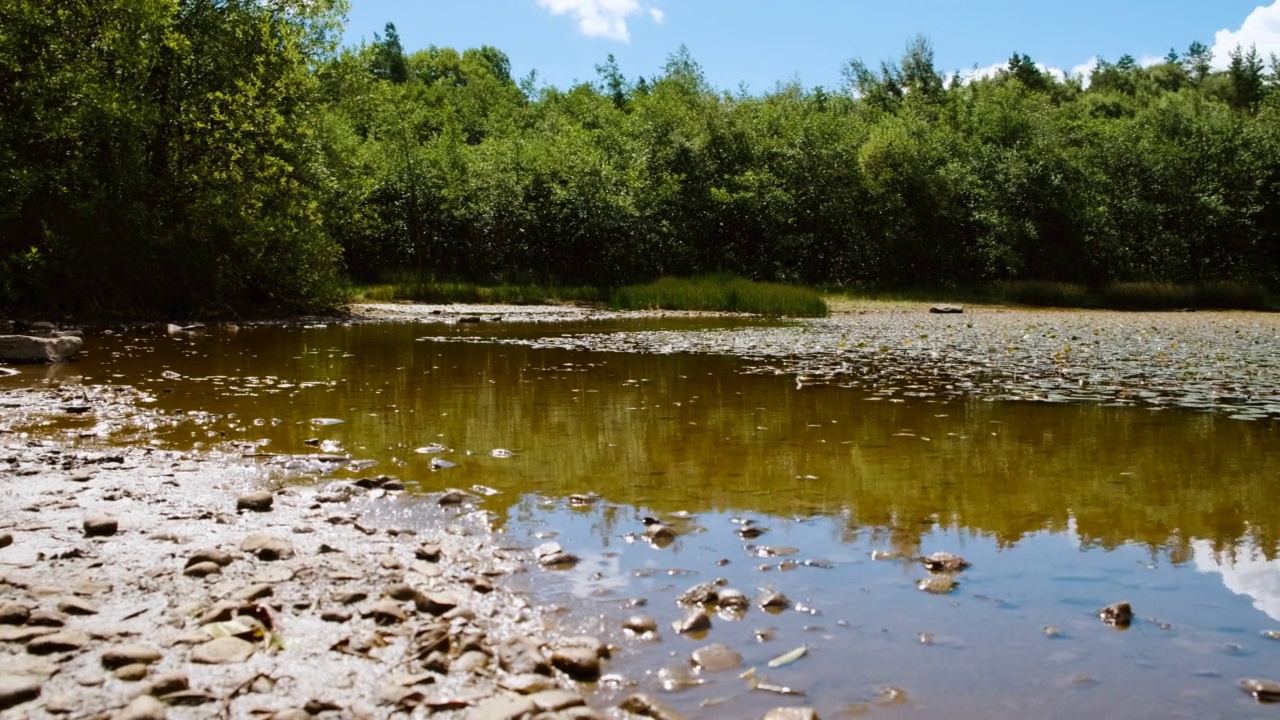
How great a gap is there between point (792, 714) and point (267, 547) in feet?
8.39

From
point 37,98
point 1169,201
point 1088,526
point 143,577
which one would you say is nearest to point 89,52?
point 37,98

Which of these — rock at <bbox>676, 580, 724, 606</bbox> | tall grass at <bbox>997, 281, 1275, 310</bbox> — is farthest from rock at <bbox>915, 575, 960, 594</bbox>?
tall grass at <bbox>997, 281, 1275, 310</bbox>

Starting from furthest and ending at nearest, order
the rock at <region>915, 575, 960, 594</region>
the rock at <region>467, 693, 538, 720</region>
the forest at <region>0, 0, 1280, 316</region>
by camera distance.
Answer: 1. the forest at <region>0, 0, 1280, 316</region>
2. the rock at <region>915, 575, 960, 594</region>
3. the rock at <region>467, 693, 538, 720</region>

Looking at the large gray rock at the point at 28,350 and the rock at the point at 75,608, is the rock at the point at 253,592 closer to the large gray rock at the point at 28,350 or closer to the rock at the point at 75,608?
the rock at the point at 75,608

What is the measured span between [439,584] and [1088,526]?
11.1 feet

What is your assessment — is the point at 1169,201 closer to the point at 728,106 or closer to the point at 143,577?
the point at 728,106

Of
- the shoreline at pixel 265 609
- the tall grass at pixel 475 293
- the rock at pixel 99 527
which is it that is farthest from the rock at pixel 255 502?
the tall grass at pixel 475 293

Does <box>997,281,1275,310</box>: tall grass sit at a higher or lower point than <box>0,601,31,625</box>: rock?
higher

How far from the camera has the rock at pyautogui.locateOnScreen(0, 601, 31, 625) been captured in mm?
3229

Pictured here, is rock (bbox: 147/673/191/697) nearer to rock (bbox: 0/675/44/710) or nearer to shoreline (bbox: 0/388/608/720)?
shoreline (bbox: 0/388/608/720)

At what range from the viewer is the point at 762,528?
4.74 m

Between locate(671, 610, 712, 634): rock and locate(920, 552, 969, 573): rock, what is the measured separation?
1.23m

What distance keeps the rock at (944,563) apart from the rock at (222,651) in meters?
2.79

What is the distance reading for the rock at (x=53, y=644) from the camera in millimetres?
3023
